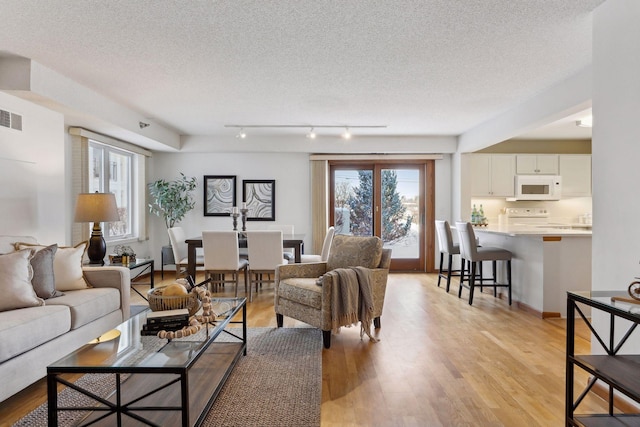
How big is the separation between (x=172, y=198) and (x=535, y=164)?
6174 mm

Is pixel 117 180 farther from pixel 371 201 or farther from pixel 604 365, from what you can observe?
pixel 604 365

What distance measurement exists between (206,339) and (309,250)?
16.9 ft

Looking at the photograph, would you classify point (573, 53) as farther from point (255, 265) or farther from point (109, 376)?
point (109, 376)

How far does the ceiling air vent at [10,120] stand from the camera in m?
3.49

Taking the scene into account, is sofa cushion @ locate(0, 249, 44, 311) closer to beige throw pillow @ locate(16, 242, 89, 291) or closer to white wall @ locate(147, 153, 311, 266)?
beige throw pillow @ locate(16, 242, 89, 291)

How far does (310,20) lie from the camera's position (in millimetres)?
2742

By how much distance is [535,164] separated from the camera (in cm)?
705

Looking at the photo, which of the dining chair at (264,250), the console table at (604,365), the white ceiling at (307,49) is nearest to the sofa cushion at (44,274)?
the white ceiling at (307,49)

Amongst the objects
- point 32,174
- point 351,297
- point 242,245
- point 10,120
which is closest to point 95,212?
point 32,174

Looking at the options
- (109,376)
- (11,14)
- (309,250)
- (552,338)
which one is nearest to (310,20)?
(11,14)

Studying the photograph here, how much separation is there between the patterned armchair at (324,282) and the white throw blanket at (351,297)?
51 millimetres

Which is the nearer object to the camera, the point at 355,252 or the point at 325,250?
the point at 355,252

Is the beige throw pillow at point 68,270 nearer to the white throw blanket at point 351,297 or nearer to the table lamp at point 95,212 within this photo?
the table lamp at point 95,212

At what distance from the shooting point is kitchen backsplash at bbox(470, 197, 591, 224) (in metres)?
7.40
